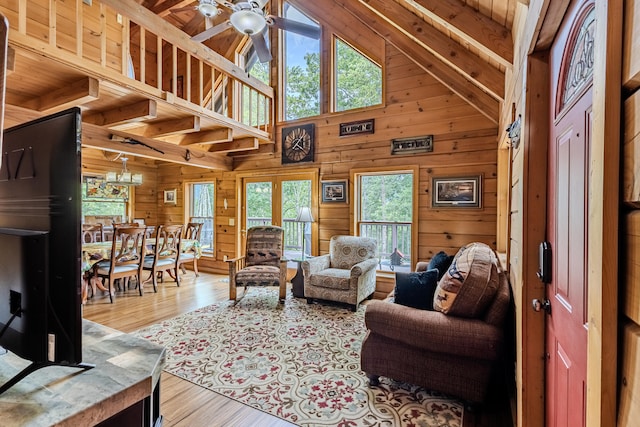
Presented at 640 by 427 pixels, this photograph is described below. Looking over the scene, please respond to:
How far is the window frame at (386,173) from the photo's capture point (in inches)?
170

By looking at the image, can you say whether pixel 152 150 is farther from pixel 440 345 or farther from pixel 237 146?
pixel 440 345

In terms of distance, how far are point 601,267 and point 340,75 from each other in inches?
199

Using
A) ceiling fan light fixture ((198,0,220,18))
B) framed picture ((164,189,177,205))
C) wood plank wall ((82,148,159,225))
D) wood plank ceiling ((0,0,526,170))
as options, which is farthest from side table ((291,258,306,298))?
framed picture ((164,189,177,205))

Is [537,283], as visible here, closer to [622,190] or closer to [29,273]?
[622,190]

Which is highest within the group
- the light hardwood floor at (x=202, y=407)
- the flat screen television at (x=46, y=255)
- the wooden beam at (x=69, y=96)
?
the wooden beam at (x=69, y=96)

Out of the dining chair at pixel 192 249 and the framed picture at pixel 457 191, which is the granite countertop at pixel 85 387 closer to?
the framed picture at pixel 457 191

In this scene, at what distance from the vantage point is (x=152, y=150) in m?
4.62

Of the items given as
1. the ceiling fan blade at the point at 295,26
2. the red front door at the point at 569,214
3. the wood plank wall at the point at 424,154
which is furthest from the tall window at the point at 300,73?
the red front door at the point at 569,214

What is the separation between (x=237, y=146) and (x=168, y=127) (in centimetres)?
131

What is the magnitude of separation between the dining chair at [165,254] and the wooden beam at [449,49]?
4.13 metres

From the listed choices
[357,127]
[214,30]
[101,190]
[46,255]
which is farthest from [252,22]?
[101,190]

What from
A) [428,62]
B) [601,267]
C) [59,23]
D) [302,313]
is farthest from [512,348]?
[59,23]

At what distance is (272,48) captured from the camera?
559 cm

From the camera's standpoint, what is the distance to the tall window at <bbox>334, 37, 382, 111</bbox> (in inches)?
186
